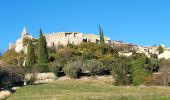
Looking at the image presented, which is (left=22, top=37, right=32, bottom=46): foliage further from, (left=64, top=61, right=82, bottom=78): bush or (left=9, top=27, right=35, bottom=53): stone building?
(left=64, top=61, right=82, bottom=78): bush

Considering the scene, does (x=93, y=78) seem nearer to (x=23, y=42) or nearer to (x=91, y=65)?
(x=91, y=65)

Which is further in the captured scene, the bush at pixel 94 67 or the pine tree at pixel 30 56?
the pine tree at pixel 30 56

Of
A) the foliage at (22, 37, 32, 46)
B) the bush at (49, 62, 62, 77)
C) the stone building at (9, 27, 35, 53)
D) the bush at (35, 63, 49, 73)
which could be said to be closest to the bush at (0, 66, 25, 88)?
the bush at (35, 63, 49, 73)

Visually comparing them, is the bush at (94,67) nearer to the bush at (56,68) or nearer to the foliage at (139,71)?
the bush at (56,68)

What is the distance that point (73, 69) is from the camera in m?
79.9

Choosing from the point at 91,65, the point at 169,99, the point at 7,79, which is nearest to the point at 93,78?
the point at 91,65

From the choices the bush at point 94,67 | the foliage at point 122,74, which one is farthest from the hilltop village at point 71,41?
the foliage at point 122,74

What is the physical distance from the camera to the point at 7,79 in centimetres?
7794

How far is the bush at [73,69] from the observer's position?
7975cm

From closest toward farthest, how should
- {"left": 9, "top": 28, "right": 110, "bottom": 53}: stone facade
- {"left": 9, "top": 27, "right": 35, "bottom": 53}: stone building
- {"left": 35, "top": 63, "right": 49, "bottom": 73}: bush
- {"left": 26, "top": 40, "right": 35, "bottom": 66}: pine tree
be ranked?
{"left": 35, "top": 63, "right": 49, "bottom": 73}: bush
{"left": 26, "top": 40, "right": 35, "bottom": 66}: pine tree
{"left": 9, "top": 27, "right": 35, "bottom": 53}: stone building
{"left": 9, "top": 28, "right": 110, "bottom": 53}: stone facade

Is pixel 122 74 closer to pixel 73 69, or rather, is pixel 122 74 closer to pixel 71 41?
pixel 73 69

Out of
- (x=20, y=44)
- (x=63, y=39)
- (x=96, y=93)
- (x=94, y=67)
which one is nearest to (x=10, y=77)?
(x=94, y=67)

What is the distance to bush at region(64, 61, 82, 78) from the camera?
79.8 m

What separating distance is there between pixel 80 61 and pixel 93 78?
6858 millimetres
